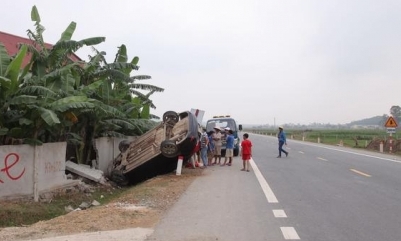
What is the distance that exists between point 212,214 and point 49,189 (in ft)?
20.3

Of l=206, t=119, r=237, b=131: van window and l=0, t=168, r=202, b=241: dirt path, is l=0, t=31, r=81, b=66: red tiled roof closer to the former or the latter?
l=206, t=119, r=237, b=131: van window

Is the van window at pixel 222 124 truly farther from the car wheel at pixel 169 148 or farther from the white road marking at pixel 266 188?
the car wheel at pixel 169 148

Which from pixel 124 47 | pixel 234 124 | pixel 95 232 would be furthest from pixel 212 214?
pixel 234 124

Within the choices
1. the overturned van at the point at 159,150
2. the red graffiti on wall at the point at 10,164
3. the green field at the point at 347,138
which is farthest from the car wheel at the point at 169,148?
the green field at the point at 347,138

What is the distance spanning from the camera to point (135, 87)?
68.4 feet

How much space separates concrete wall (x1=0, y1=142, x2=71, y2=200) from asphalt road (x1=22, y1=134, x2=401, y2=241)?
4.10 metres

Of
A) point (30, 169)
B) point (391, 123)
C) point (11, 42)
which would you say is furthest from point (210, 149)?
point (391, 123)

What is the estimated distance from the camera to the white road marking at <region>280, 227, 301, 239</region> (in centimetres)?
695

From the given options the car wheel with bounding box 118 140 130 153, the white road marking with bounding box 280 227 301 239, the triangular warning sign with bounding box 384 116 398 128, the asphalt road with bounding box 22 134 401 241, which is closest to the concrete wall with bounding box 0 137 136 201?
the car wheel with bounding box 118 140 130 153

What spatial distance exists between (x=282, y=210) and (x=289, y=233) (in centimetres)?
198

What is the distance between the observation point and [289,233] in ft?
23.5

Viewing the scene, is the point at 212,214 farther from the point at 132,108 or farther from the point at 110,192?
the point at 132,108

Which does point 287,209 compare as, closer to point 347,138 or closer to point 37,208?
point 37,208

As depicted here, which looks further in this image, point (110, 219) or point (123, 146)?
point (123, 146)
